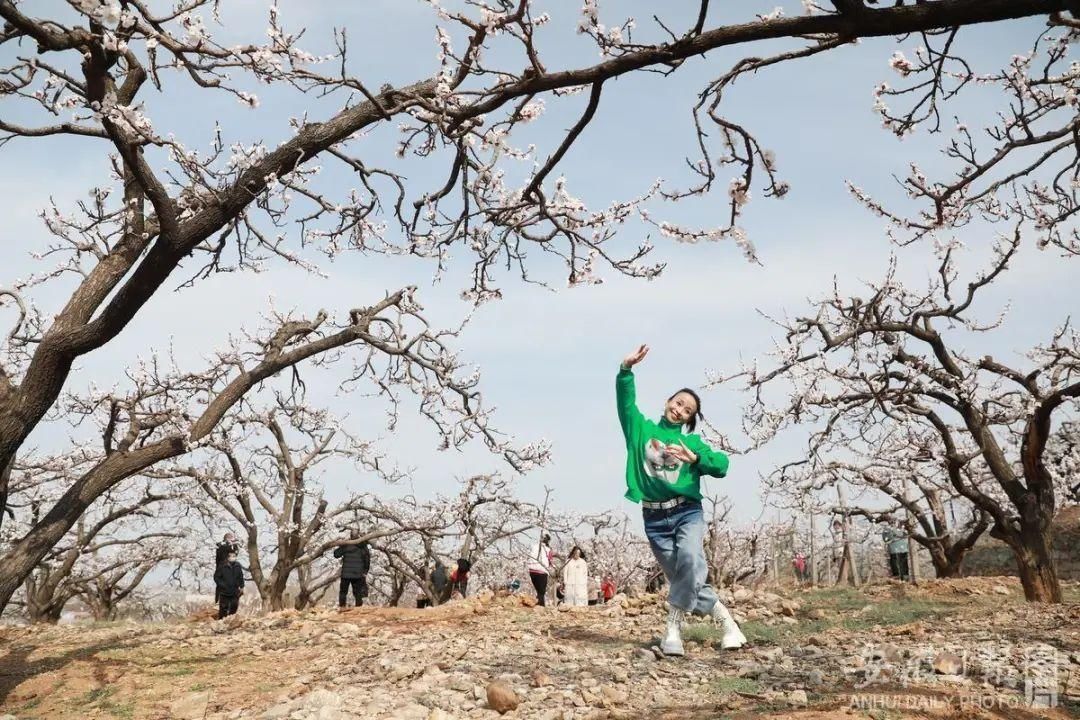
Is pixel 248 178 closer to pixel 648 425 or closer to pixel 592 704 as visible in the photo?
pixel 648 425

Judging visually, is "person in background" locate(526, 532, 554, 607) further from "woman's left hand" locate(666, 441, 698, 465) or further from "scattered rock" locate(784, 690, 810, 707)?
"scattered rock" locate(784, 690, 810, 707)

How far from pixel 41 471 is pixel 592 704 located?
51.0ft

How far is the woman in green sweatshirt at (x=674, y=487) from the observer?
5531 mm

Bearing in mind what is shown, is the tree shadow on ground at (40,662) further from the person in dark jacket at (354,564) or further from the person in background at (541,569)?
the person in background at (541,569)

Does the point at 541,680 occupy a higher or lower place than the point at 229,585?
lower

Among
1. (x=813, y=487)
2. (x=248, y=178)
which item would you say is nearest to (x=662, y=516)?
(x=248, y=178)

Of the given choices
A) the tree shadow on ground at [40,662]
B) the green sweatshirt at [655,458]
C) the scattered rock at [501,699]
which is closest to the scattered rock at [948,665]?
the green sweatshirt at [655,458]

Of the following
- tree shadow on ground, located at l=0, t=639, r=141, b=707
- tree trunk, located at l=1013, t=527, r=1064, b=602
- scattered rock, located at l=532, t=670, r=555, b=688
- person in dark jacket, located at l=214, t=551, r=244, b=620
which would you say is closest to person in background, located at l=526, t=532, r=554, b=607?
person in dark jacket, located at l=214, t=551, r=244, b=620

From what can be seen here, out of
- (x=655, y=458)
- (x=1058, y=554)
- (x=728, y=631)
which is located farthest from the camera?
(x=1058, y=554)

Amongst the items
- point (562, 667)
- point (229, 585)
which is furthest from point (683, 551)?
point (229, 585)

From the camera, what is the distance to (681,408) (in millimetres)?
5816

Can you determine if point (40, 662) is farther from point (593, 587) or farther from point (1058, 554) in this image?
point (1058, 554)

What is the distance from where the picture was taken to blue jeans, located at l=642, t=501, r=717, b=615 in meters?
5.54

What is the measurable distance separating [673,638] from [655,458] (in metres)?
1.25
